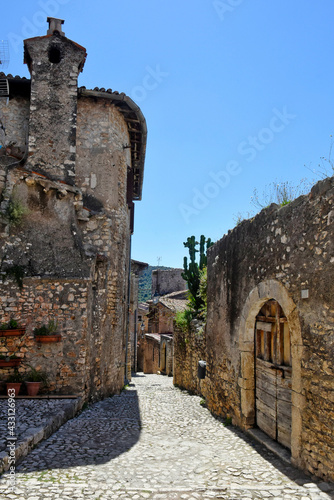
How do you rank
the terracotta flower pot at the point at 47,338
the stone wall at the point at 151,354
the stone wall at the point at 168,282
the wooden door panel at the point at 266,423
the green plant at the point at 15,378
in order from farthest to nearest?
1. the stone wall at the point at 168,282
2. the stone wall at the point at 151,354
3. the terracotta flower pot at the point at 47,338
4. the green plant at the point at 15,378
5. the wooden door panel at the point at 266,423

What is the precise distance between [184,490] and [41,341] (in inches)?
189

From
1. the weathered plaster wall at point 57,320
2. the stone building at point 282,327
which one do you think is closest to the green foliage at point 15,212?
the weathered plaster wall at point 57,320

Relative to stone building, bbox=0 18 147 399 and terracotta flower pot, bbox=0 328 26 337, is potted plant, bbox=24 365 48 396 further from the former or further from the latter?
terracotta flower pot, bbox=0 328 26 337

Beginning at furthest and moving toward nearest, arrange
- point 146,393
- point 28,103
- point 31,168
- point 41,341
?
point 146,393
point 28,103
point 31,168
point 41,341

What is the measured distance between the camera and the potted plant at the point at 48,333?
7.76m

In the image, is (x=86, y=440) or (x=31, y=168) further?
(x=31, y=168)

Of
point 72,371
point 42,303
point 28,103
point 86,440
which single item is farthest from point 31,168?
point 86,440

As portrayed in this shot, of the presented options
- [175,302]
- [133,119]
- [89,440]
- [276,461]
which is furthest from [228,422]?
[175,302]

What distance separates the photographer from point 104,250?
9.97 meters

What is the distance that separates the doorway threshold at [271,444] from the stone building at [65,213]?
369cm

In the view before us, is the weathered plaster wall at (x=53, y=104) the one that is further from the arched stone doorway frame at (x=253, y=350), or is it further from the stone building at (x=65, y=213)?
the arched stone doorway frame at (x=253, y=350)

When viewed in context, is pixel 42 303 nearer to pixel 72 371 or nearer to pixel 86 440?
pixel 72 371

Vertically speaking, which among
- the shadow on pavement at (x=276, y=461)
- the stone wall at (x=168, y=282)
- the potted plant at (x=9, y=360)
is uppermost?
the stone wall at (x=168, y=282)

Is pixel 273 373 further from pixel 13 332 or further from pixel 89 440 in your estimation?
pixel 13 332
